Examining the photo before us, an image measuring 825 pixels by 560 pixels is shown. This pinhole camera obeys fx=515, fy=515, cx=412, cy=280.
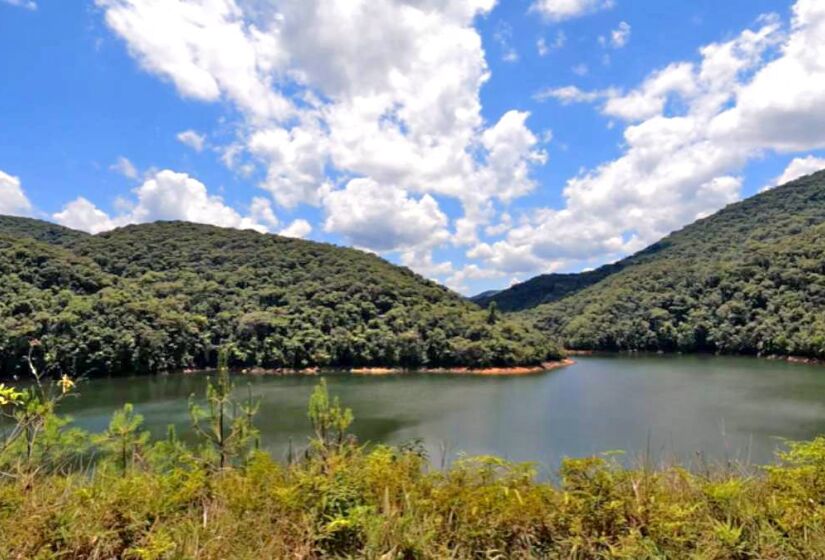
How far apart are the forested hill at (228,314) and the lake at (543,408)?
12.4 feet

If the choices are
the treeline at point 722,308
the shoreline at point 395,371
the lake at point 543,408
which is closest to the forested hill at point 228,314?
the shoreline at point 395,371

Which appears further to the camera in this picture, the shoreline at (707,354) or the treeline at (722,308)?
the treeline at (722,308)

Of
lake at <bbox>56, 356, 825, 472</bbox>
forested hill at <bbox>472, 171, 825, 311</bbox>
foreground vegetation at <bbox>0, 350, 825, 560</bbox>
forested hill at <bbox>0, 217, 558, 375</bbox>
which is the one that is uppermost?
forested hill at <bbox>472, 171, 825, 311</bbox>

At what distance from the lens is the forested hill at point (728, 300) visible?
2129 inches

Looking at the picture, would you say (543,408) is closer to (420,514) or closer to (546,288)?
(420,514)

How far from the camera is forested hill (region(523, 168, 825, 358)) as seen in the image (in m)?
54.1

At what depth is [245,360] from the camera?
48406mm

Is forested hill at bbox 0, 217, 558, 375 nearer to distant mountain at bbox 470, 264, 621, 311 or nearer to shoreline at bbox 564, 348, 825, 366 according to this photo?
shoreline at bbox 564, 348, 825, 366

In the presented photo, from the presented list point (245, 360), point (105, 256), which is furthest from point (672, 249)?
point (105, 256)

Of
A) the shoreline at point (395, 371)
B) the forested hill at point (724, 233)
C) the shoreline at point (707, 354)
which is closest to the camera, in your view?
the shoreline at point (707, 354)

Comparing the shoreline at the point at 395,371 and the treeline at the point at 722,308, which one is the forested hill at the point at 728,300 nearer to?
the treeline at the point at 722,308

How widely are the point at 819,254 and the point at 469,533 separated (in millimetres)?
74082

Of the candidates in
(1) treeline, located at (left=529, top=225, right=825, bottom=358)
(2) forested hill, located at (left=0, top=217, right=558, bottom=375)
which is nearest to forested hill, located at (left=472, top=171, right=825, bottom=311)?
(1) treeline, located at (left=529, top=225, right=825, bottom=358)

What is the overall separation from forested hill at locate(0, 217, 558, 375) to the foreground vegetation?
131 ft
